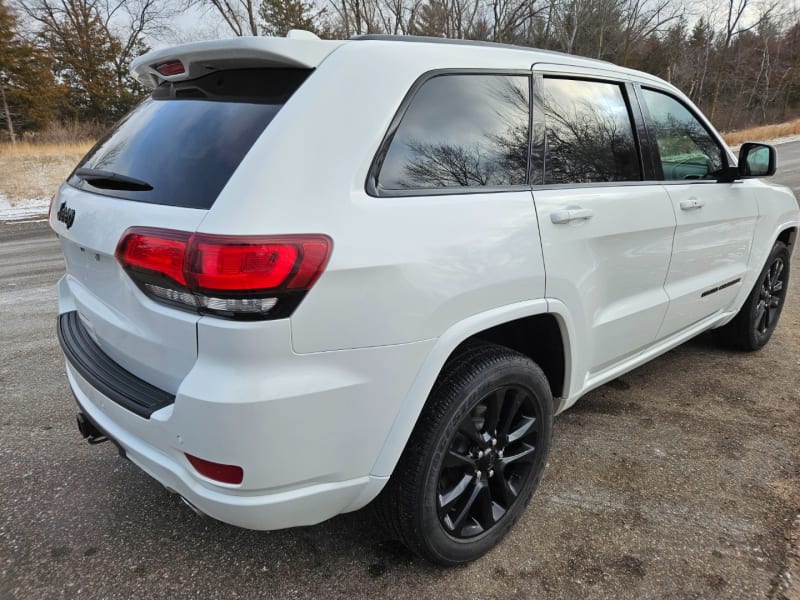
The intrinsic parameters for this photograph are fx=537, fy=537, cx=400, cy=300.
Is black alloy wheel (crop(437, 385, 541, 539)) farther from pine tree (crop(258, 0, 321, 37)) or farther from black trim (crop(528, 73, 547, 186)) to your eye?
pine tree (crop(258, 0, 321, 37))

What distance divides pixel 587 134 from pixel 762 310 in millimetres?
2564

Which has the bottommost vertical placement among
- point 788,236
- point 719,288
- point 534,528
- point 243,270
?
point 534,528

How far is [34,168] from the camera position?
18.0 meters

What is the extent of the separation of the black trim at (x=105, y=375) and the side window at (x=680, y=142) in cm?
262

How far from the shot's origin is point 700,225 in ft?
9.72

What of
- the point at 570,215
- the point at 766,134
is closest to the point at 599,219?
the point at 570,215

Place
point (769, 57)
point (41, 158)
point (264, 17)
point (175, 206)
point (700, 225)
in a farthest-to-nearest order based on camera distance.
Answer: point (769, 57), point (264, 17), point (41, 158), point (700, 225), point (175, 206)

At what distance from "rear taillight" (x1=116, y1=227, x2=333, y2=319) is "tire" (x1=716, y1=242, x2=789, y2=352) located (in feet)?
11.8

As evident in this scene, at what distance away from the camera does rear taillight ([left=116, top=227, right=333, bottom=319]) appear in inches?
55.4

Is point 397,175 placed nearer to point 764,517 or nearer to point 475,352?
point 475,352

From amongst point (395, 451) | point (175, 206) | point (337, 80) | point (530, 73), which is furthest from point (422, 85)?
point (395, 451)

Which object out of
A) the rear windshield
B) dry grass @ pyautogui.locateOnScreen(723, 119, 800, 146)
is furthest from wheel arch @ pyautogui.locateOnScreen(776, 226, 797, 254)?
dry grass @ pyautogui.locateOnScreen(723, 119, 800, 146)

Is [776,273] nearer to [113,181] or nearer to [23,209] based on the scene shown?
[113,181]

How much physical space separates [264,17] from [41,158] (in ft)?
69.4
